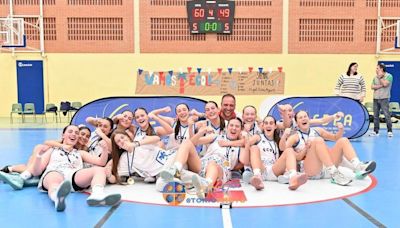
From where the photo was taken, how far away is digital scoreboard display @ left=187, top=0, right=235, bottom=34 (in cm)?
1484

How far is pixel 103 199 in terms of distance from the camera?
4031 mm

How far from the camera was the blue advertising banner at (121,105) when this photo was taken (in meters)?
7.21

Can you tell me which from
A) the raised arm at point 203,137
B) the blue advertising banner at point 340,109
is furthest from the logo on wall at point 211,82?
the raised arm at point 203,137

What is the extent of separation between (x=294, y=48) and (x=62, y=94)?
29.5ft

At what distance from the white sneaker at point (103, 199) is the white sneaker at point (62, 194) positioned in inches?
10.1

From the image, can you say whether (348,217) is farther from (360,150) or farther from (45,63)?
(45,63)

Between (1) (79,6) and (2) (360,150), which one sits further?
(1) (79,6)

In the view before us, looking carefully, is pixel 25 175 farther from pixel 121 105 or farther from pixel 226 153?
pixel 121 105

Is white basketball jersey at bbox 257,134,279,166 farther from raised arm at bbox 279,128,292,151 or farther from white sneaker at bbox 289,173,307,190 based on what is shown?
white sneaker at bbox 289,173,307,190

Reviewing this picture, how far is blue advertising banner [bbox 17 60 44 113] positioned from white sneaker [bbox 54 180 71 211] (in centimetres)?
1234

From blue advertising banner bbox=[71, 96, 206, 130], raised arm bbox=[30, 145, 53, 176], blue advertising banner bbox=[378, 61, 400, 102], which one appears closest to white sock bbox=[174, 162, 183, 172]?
raised arm bbox=[30, 145, 53, 176]

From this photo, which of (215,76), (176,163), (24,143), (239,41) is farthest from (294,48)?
(176,163)

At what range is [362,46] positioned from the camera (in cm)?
1525

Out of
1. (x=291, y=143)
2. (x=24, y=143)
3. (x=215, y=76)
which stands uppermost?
(x=215, y=76)
